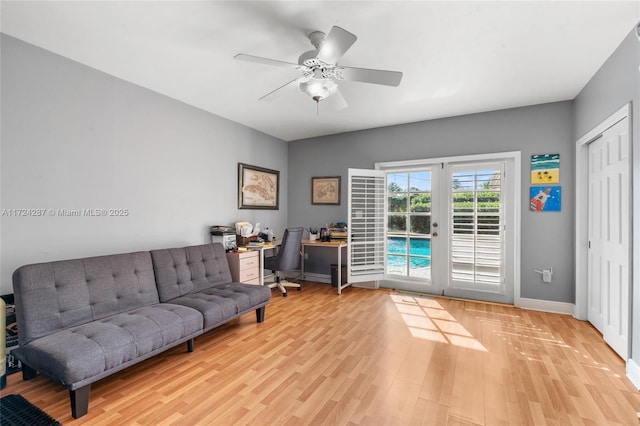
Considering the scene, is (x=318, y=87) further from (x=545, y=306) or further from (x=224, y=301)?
(x=545, y=306)

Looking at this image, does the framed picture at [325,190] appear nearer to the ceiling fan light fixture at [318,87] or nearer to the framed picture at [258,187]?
the framed picture at [258,187]

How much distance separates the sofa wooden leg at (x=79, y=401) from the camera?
169cm

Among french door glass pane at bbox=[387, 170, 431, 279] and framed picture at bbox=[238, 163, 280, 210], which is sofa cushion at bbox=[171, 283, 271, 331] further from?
french door glass pane at bbox=[387, 170, 431, 279]

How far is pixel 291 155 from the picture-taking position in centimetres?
553

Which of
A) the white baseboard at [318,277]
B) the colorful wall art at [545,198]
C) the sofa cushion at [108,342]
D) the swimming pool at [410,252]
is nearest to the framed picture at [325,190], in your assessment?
the swimming pool at [410,252]

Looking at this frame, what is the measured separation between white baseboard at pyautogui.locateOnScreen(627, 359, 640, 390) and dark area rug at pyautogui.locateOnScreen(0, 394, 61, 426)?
12.4 feet

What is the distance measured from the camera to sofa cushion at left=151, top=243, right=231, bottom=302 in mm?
2842

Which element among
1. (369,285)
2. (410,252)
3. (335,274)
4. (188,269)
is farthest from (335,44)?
(369,285)

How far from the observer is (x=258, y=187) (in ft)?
15.8

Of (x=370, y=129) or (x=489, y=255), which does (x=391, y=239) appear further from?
(x=370, y=129)

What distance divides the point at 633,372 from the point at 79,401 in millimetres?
3741

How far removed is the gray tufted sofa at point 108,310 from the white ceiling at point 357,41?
5.89 feet

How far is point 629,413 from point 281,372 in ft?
7.39

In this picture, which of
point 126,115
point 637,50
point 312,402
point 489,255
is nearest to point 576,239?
point 489,255
